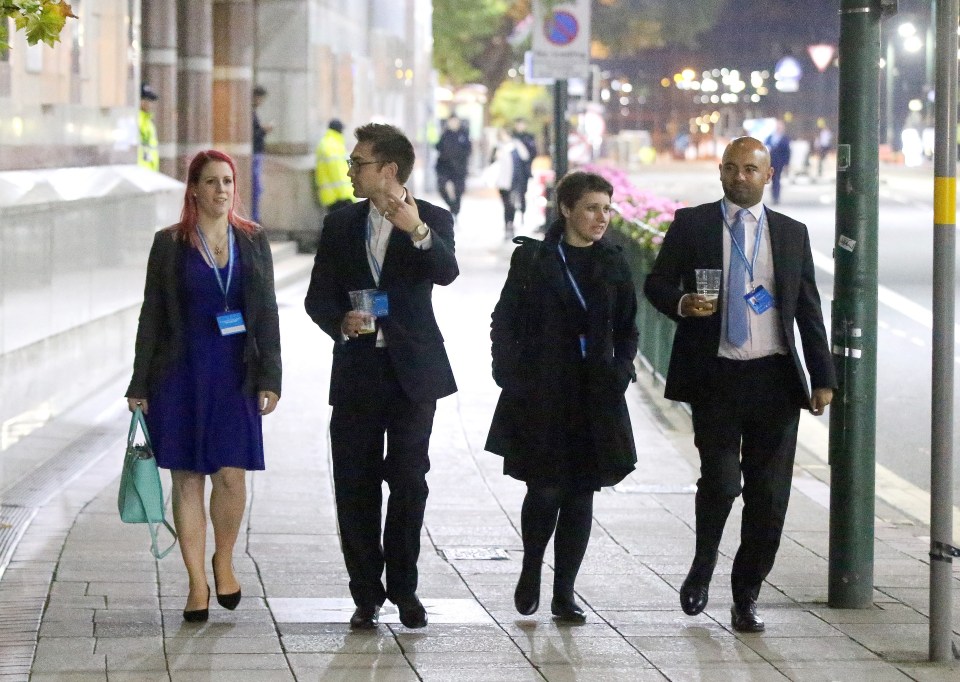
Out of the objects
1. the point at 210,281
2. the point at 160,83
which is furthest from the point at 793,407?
the point at 160,83

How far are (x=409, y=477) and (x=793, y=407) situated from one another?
1.39 metres

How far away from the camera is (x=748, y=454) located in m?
6.65

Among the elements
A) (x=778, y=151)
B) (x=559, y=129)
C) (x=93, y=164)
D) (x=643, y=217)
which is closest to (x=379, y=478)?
(x=93, y=164)

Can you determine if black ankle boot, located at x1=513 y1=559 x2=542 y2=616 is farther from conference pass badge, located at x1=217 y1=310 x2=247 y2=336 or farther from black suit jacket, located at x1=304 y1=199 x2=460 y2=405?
conference pass badge, located at x1=217 y1=310 x2=247 y2=336

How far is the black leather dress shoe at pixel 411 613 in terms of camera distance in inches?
252

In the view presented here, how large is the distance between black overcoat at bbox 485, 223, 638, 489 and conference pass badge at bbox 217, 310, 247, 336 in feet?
2.97

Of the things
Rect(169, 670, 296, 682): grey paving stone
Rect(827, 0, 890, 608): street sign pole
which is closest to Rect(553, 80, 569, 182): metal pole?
Rect(827, 0, 890, 608): street sign pole

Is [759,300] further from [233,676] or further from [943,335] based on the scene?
[233,676]

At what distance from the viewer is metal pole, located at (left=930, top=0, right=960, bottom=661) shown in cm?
600

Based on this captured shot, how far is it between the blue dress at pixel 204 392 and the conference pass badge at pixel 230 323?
2.2 inches

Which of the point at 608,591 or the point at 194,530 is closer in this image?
the point at 194,530

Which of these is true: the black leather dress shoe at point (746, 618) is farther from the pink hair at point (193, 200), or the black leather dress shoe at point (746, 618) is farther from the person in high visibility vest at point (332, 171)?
the person in high visibility vest at point (332, 171)

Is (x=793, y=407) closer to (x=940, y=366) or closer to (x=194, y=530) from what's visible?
(x=940, y=366)

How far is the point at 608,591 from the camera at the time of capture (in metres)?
7.26
